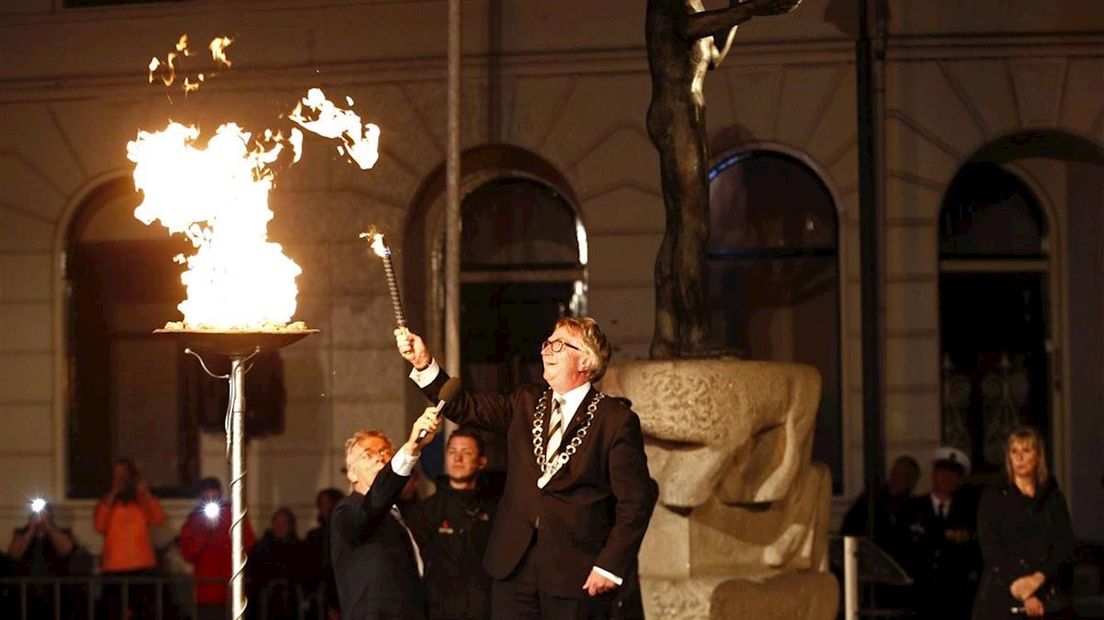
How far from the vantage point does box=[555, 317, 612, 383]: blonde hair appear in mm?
8445

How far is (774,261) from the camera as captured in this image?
19.0 m

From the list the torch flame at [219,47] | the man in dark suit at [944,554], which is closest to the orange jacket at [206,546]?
the torch flame at [219,47]

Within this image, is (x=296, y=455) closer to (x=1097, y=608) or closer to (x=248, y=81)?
(x=248, y=81)

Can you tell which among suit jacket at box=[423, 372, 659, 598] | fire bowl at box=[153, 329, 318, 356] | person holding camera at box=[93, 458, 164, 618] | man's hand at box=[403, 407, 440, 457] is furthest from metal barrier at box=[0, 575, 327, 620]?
man's hand at box=[403, 407, 440, 457]

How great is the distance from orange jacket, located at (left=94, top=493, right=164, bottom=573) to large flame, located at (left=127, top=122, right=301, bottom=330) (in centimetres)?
873

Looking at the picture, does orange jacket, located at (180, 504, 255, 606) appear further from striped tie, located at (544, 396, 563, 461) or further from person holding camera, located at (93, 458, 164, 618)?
striped tie, located at (544, 396, 563, 461)

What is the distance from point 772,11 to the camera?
11133 millimetres

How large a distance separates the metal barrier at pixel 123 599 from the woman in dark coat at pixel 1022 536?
4.78 meters

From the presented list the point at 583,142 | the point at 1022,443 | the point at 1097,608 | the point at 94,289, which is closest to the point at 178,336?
the point at 1022,443

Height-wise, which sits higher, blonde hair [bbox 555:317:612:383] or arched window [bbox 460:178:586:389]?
arched window [bbox 460:178:586:389]

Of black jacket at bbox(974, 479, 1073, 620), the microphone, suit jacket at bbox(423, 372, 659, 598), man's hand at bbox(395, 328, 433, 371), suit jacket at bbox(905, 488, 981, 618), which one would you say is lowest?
suit jacket at bbox(905, 488, 981, 618)

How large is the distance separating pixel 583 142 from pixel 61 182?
15.8ft

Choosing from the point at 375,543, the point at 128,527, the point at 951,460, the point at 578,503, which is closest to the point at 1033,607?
the point at 951,460

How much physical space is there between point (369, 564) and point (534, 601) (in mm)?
700
